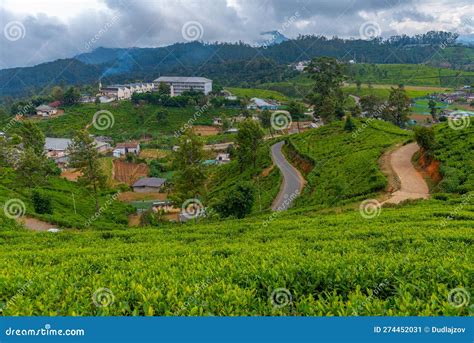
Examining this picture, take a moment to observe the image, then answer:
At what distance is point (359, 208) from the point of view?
22.1 m

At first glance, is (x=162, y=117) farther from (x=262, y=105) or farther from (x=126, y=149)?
(x=262, y=105)

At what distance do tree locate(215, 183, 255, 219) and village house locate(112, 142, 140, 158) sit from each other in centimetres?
5447

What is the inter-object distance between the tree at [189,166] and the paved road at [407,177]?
12.4 metres

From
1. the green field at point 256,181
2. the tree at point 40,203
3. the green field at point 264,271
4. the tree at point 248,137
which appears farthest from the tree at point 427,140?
the tree at point 40,203

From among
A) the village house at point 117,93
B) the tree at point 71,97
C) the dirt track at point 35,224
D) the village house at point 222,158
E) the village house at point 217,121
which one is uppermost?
the village house at point 117,93

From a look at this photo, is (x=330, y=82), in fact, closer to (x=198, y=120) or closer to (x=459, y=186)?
(x=459, y=186)

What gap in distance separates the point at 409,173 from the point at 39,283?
85.3 feet

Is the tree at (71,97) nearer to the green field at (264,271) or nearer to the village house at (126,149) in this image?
the village house at (126,149)

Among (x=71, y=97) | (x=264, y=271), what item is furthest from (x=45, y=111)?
(x=264, y=271)

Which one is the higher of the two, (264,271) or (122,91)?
(122,91)

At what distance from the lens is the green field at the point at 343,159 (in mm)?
26438

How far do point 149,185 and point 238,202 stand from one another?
32131mm

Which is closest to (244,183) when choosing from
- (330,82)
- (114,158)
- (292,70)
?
(330,82)

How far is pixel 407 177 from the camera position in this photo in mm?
26406
